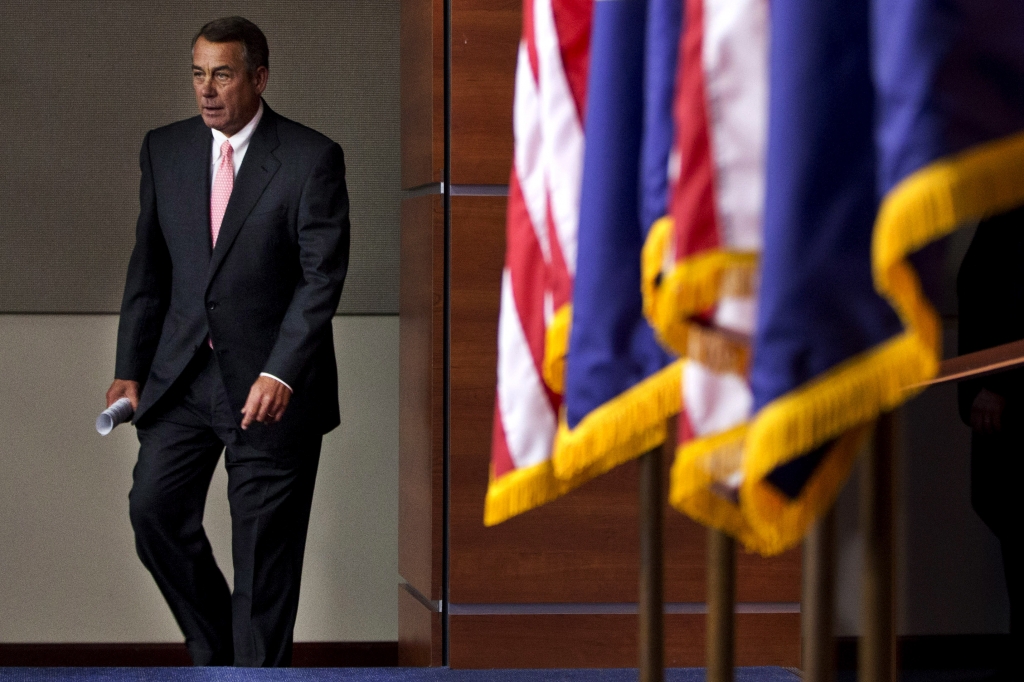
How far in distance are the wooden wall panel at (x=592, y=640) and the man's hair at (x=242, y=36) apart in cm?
136

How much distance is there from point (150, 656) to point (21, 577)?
42 centimetres

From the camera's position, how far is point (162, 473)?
9.20 feet

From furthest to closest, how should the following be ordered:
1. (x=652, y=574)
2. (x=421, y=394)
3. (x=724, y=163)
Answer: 1. (x=421, y=394)
2. (x=652, y=574)
3. (x=724, y=163)

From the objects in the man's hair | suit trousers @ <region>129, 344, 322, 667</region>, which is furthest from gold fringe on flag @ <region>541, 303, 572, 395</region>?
the man's hair

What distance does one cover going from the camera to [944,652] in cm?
158

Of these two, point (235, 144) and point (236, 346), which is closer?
point (236, 346)

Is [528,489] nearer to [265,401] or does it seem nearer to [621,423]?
[621,423]

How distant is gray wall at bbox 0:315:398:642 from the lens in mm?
3471

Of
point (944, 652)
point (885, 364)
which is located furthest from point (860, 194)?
point (944, 652)

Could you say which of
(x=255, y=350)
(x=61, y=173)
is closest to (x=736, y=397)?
(x=255, y=350)

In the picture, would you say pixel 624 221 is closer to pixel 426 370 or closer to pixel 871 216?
pixel 871 216

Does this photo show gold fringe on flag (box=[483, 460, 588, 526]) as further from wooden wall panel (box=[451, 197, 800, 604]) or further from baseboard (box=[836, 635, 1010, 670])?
wooden wall panel (box=[451, 197, 800, 604])

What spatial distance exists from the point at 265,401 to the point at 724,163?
77.8 inches

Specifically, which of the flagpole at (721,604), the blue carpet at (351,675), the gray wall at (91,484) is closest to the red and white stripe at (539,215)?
the flagpole at (721,604)
